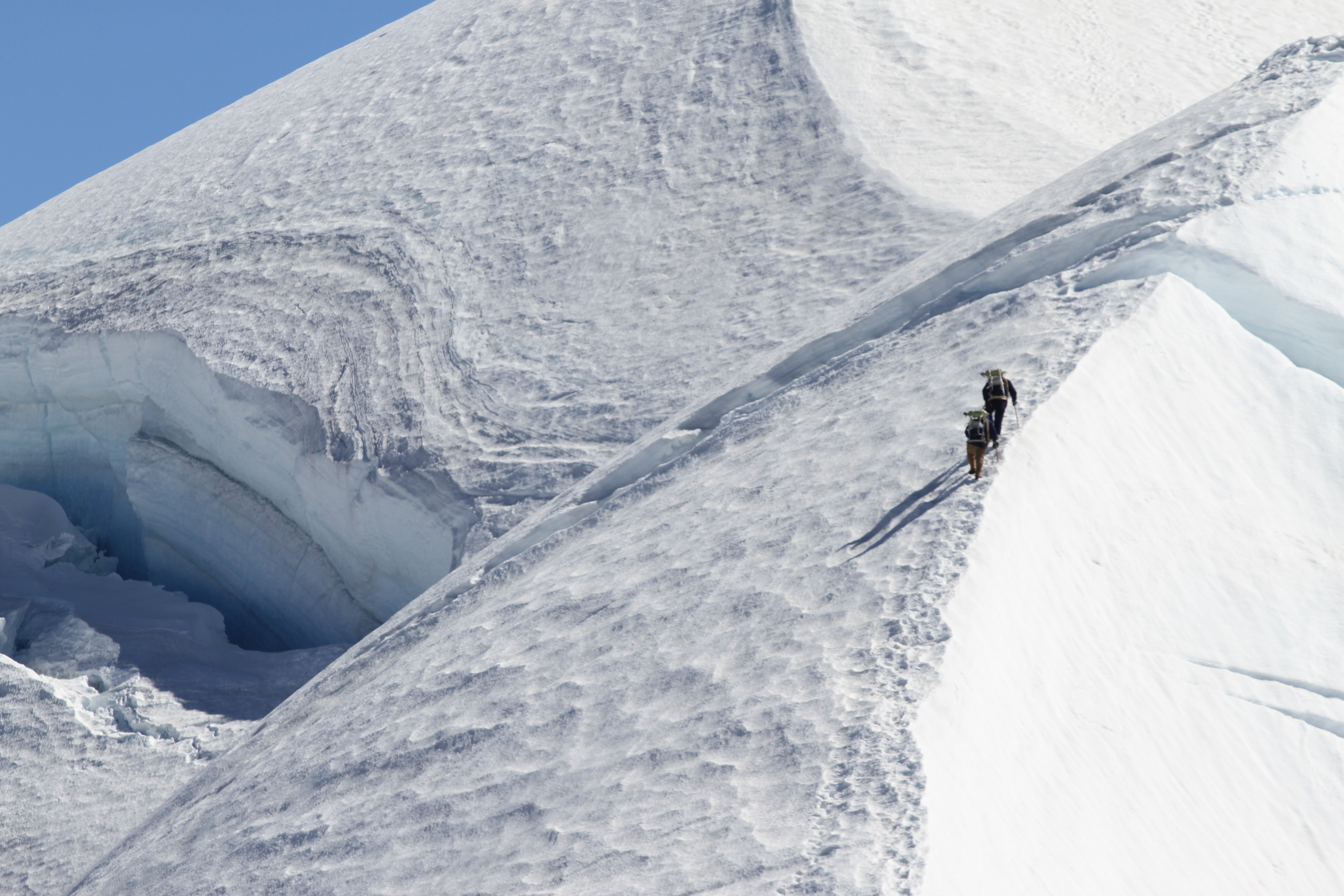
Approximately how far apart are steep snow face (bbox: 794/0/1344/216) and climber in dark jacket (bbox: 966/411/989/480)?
17.2 feet

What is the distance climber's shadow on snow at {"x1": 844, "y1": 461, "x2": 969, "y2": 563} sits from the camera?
3.44 meters

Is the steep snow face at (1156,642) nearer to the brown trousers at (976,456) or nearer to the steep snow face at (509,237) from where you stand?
the brown trousers at (976,456)

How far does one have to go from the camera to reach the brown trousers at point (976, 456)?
333 centimetres

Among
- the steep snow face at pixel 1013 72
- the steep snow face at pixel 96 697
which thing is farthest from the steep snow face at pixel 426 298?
the steep snow face at pixel 96 697

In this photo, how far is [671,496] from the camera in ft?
16.0

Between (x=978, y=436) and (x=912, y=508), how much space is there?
349 millimetres

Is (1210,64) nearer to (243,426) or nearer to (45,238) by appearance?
(243,426)

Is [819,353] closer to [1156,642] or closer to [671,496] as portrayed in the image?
[671,496]

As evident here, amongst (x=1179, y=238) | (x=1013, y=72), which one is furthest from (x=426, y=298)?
(x=1179, y=238)

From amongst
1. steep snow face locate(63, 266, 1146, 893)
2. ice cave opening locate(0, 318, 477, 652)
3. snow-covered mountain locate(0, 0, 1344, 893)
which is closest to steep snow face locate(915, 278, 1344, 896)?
snow-covered mountain locate(0, 0, 1344, 893)

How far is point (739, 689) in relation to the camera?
3.10 m

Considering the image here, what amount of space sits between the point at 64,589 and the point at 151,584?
663mm

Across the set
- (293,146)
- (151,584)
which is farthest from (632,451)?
(293,146)

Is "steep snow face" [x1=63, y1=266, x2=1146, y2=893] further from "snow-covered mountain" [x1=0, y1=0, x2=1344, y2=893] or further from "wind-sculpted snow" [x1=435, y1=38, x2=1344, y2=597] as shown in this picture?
"wind-sculpted snow" [x1=435, y1=38, x2=1344, y2=597]
